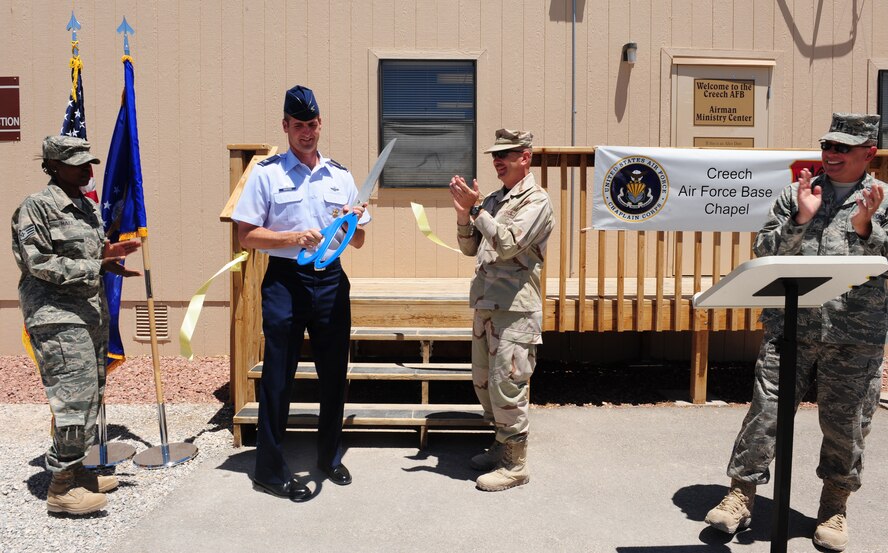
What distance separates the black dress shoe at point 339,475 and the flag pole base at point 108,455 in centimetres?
129

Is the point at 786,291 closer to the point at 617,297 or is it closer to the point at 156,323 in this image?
the point at 617,297

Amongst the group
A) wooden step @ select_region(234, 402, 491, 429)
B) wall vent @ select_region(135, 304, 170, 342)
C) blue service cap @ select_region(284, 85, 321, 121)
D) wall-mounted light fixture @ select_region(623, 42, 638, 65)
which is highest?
wall-mounted light fixture @ select_region(623, 42, 638, 65)

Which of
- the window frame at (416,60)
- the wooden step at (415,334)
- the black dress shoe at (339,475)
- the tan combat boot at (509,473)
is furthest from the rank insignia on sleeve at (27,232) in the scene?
the window frame at (416,60)

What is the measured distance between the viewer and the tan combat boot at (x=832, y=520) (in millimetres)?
3217

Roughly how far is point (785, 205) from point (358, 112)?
438 centimetres

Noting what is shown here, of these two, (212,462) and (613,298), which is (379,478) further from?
(613,298)

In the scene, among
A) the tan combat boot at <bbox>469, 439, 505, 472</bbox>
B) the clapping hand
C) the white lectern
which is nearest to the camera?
the white lectern

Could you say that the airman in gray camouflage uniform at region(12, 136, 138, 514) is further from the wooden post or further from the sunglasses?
the wooden post

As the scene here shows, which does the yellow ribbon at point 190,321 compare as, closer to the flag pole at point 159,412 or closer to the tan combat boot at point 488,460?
the flag pole at point 159,412

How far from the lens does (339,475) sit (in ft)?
13.1

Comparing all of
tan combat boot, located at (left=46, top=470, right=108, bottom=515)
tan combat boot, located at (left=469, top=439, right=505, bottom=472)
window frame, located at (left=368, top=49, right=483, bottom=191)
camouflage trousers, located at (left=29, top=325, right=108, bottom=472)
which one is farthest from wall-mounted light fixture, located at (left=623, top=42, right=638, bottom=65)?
tan combat boot, located at (left=46, top=470, right=108, bottom=515)

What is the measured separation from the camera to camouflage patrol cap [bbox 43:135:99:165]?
140 inches

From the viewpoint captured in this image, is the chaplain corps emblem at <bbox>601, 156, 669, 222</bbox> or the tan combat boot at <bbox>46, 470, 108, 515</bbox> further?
the chaplain corps emblem at <bbox>601, 156, 669, 222</bbox>

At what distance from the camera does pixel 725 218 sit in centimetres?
551
